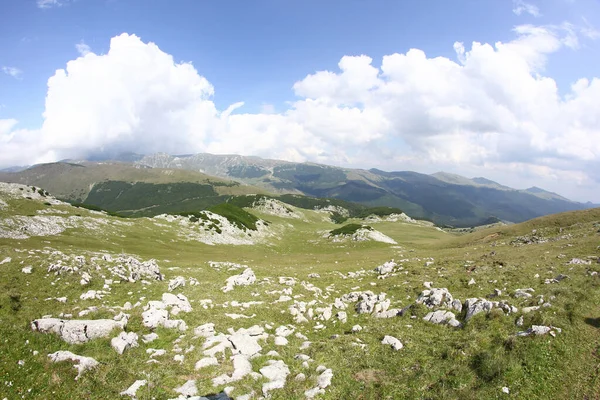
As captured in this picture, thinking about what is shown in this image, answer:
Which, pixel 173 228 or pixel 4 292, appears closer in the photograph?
pixel 4 292

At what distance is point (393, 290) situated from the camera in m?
30.5

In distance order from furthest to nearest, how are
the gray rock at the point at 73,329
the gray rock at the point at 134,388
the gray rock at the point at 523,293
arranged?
the gray rock at the point at 523,293
the gray rock at the point at 73,329
the gray rock at the point at 134,388

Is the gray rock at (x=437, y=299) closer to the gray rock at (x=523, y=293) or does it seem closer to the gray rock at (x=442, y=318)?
the gray rock at (x=442, y=318)

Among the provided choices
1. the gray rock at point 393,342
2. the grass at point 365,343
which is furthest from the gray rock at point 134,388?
the gray rock at point 393,342

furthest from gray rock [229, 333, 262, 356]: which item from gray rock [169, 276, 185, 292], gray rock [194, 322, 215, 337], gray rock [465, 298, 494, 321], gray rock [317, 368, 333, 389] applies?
gray rock [465, 298, 494, 321]

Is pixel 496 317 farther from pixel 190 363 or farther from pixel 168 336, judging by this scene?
pixel 168 336

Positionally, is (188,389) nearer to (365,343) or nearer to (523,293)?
(365,343)

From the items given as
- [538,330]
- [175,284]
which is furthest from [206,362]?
[538,330]

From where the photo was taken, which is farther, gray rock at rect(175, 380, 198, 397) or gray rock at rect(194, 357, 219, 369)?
gray rock at rect(194, 357, 219, 369)

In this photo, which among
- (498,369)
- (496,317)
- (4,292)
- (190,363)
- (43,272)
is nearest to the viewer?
(498,369)

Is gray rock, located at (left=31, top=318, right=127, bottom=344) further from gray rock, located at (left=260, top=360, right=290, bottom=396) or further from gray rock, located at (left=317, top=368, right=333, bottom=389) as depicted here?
gray rock, located at (left=317, top=368, right=333, bottom=389)

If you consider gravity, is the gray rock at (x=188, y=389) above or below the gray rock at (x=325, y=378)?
below

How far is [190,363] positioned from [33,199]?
298 feet

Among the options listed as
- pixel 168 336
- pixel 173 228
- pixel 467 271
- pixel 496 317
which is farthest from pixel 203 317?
pixel 173 228
